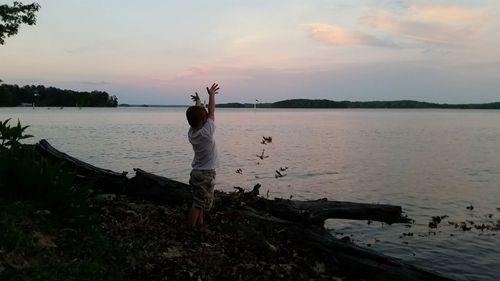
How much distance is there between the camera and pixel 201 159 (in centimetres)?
814

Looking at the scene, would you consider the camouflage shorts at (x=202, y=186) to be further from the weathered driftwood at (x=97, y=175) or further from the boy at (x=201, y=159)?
the weathered driftwood at (x=97, y=175)

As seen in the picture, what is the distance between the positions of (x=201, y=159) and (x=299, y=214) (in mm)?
2528

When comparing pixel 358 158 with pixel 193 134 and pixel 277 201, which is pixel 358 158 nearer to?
pixel 277 201

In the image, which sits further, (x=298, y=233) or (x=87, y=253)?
(x=298, y=233)

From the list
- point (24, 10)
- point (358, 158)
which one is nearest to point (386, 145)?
point (358, 158)

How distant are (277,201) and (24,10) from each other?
53.4ft

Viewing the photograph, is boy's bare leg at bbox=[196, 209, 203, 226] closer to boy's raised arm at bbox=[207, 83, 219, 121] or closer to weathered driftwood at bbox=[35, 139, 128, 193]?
boy's raised arm at bbox=[207, 83, 219, 121]

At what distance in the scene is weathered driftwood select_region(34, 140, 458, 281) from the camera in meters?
7.39

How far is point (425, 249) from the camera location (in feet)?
39.0

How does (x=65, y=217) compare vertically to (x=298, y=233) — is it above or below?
above

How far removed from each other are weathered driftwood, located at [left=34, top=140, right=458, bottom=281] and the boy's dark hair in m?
1.79

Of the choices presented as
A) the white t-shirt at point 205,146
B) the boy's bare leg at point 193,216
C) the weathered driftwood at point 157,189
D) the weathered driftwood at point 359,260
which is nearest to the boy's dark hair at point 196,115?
the white t-shirt at point 205,146

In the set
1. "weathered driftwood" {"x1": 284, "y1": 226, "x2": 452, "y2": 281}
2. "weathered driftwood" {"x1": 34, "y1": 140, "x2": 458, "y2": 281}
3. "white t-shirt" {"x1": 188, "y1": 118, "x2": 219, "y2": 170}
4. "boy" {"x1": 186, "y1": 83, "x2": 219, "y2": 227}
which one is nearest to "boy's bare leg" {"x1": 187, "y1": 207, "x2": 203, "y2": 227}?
"boy" {"x1": 186, "y1": 83, "x2": 219, "y2": 227}

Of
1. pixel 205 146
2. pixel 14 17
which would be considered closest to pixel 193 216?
pixel 205 146
